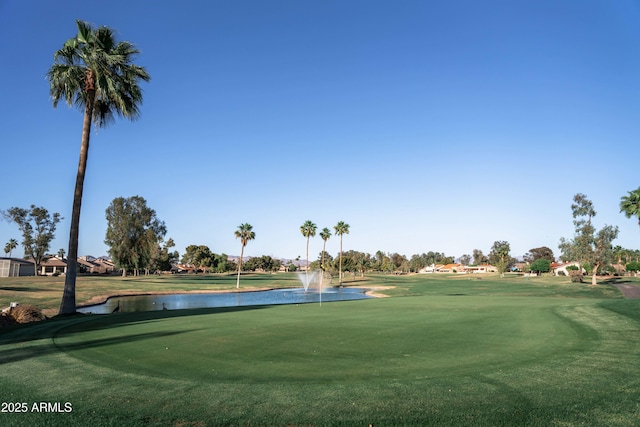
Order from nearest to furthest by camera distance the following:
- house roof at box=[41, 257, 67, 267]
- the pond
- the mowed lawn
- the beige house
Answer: the mowed lawn
the pond
the beige house
house roof at box=[41, 257, 67, 267]

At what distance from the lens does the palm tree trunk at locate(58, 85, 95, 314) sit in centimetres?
A: 2261

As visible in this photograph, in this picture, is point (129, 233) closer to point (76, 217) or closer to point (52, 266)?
point (52, 266)

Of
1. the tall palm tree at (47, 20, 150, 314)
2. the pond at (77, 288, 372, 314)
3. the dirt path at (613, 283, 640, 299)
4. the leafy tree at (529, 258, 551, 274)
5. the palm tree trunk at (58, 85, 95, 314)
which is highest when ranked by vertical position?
the tall palm tree at (47, 20, 150, 314)

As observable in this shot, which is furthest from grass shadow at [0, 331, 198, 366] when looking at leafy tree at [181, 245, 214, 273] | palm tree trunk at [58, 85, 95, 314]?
leafy tree at [181, 245, 214, 273]

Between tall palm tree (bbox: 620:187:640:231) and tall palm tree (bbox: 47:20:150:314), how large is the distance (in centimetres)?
5469

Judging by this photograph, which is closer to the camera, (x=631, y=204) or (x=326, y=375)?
(x=326, y=375)

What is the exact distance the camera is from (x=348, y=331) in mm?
15172

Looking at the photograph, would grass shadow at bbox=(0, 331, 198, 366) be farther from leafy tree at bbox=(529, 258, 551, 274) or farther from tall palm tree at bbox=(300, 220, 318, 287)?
leafy tree at bbox=(529, 258, 551, 274)

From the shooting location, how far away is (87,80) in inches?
918

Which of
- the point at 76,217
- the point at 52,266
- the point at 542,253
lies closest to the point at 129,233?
the point at 52,266

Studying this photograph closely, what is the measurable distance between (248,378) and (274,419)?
2.50 m

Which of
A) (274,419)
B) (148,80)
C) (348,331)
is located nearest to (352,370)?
(274,419)

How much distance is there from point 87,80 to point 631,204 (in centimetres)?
5842

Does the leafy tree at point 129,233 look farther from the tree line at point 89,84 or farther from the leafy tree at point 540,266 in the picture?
the leafy tree at point 540,266
